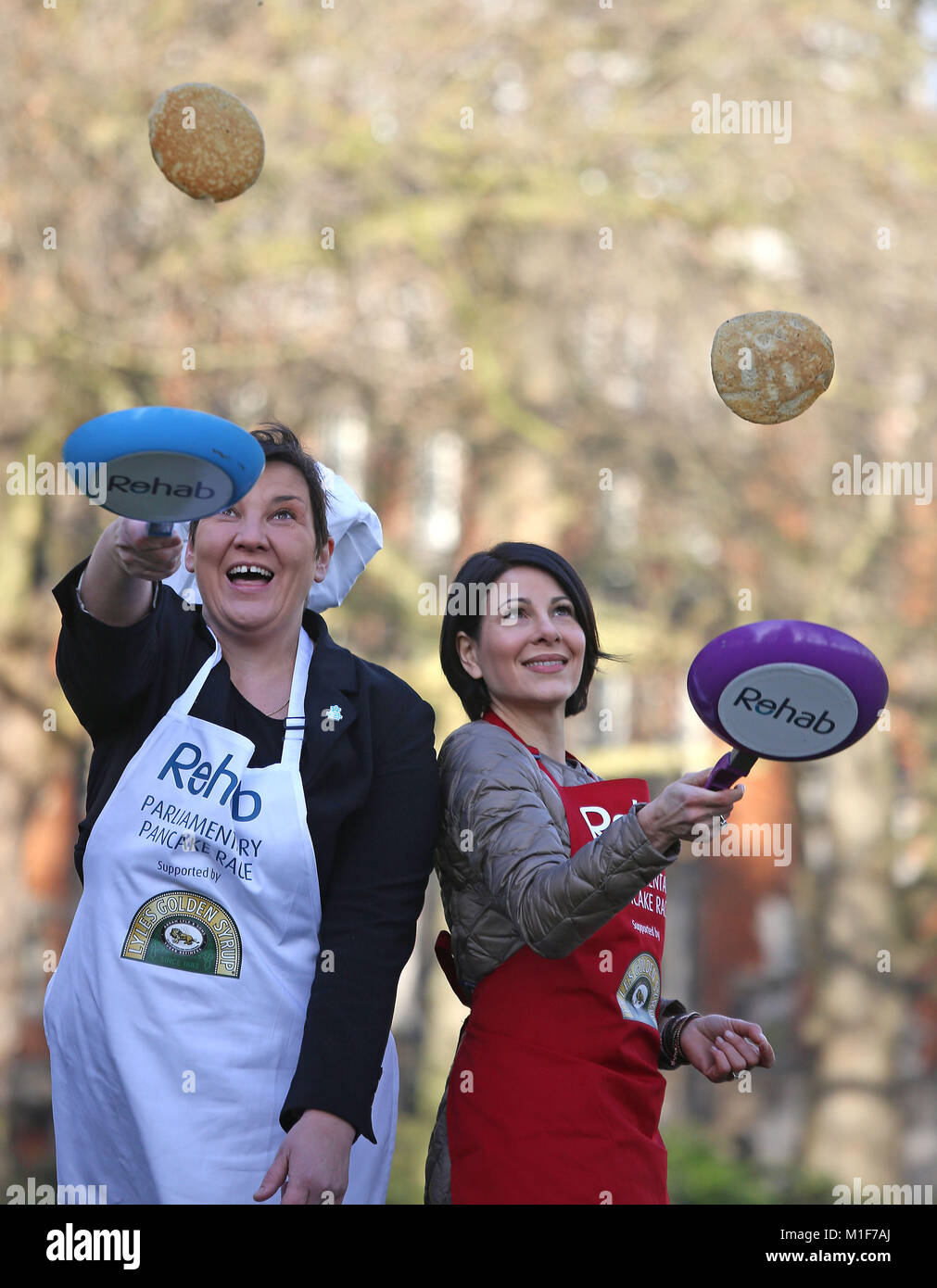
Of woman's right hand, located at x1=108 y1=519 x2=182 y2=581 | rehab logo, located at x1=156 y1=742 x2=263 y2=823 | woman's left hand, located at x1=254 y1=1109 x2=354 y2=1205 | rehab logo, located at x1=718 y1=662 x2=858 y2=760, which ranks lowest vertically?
woman's left hand, located at x1=254 y1=1109 x2=354 y2=1205

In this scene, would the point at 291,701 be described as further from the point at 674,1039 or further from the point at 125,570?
the point at 674,1039

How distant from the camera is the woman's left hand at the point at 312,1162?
7.42ft

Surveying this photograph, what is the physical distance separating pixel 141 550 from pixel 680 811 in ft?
2.85

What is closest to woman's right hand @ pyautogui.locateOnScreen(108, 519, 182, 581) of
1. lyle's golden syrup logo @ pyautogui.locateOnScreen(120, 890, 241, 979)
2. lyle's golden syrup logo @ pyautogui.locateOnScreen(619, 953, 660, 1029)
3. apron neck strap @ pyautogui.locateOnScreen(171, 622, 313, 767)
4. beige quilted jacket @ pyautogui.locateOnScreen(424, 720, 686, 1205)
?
apron neck strap @ pyautogui.locateOnScreen(171, 622, 313, 767)

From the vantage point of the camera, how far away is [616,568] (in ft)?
32.1

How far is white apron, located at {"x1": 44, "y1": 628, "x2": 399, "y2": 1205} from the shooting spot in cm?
230

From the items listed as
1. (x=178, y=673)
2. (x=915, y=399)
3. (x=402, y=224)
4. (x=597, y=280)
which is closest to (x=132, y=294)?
(x=402, y=224)

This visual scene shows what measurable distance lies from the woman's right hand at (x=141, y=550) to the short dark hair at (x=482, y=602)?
693 mm

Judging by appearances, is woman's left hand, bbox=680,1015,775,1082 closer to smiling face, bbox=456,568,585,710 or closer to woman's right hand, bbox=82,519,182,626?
smiling face, bbox=456,568,585,710

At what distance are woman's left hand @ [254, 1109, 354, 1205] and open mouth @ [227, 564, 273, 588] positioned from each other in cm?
87

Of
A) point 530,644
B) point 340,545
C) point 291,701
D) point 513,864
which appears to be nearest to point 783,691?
point 513,864

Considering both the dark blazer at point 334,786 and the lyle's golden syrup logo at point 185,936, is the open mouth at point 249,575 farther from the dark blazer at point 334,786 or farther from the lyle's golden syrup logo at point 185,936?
the lyle's golden syrup logo at point 185,936
